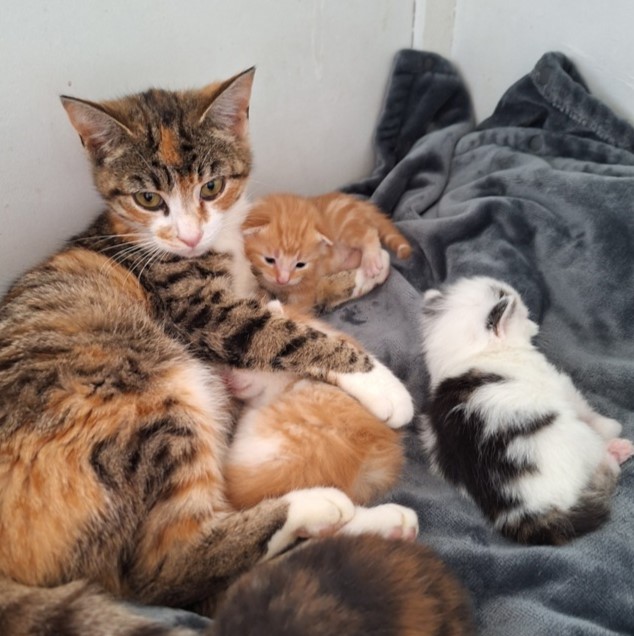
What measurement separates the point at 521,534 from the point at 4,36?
163cm

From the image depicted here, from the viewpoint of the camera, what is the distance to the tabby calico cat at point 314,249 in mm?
1776

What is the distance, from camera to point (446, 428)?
1.28m

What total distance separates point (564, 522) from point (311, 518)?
505mm

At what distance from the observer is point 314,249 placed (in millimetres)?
1835

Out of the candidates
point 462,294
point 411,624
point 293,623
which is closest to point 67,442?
point 293,623

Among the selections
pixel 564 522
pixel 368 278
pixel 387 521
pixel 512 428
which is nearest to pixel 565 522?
pixel 564 522

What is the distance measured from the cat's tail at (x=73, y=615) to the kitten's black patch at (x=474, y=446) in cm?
62

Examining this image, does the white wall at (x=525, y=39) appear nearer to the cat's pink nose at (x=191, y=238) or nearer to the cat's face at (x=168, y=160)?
the cat's face at (x=168, y=160)

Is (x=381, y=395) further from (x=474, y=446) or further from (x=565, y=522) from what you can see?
(x=565, y=522)

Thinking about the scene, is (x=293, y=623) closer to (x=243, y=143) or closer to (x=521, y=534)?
(x=521, y=534)

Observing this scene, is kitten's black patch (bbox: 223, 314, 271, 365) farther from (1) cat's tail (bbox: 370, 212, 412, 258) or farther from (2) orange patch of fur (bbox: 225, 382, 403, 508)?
(1) cat's tail (bbox: 370, 212, 412, 258)

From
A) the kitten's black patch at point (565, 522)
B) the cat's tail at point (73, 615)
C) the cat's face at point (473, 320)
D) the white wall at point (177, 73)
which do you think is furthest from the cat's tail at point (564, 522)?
the white wall at point (177, 73)

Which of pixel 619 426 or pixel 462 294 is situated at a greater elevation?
pixel 462 294

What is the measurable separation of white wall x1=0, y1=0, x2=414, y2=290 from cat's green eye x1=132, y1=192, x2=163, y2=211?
1.09 ft
